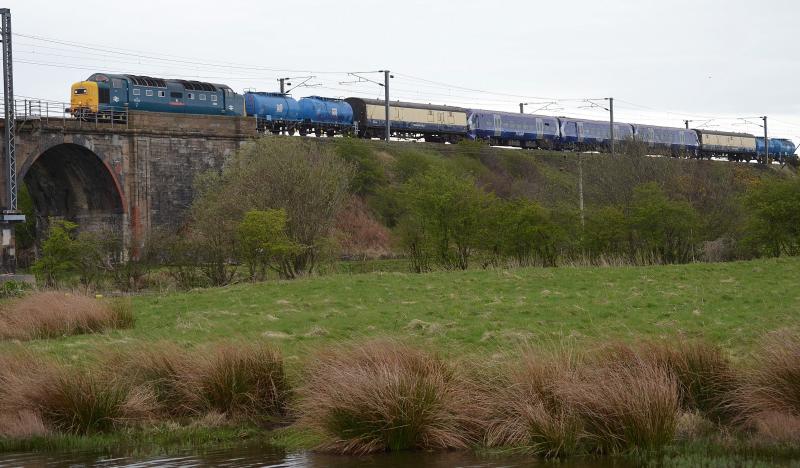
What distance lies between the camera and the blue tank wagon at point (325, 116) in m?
69.0

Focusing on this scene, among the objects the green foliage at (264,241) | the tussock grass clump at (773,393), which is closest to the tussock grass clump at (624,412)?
the tussock grass clump at (773,393)

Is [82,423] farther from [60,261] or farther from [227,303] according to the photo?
[60,261]

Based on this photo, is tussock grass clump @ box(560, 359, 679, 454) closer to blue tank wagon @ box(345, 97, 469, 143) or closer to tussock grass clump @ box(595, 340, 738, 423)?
tussock grass clump @ box(595, 340, 738, 423)

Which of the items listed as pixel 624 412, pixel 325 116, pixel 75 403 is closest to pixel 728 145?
pixel 325 116

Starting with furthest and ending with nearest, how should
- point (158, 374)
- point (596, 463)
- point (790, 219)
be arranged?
1. point (790, 219)
2. point (158, 374)
3. point (596, 463)

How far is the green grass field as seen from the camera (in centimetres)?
1748

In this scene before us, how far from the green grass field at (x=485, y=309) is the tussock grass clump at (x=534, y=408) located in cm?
190

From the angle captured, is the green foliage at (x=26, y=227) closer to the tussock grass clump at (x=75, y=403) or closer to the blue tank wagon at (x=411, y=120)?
the blue tank wagon at (x=411, y=120)

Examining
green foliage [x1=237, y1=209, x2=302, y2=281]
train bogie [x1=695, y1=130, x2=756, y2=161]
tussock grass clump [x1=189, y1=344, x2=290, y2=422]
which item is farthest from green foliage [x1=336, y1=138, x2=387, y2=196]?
tussock grass clump [x1=189, y1=344, x2=290, y2=422]

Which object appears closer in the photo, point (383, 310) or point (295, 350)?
point (295, 350)

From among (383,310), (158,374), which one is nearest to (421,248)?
(383,310)

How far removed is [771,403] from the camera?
39.9 ft

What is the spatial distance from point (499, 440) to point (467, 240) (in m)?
28.3

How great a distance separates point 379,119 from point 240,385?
6178cm
